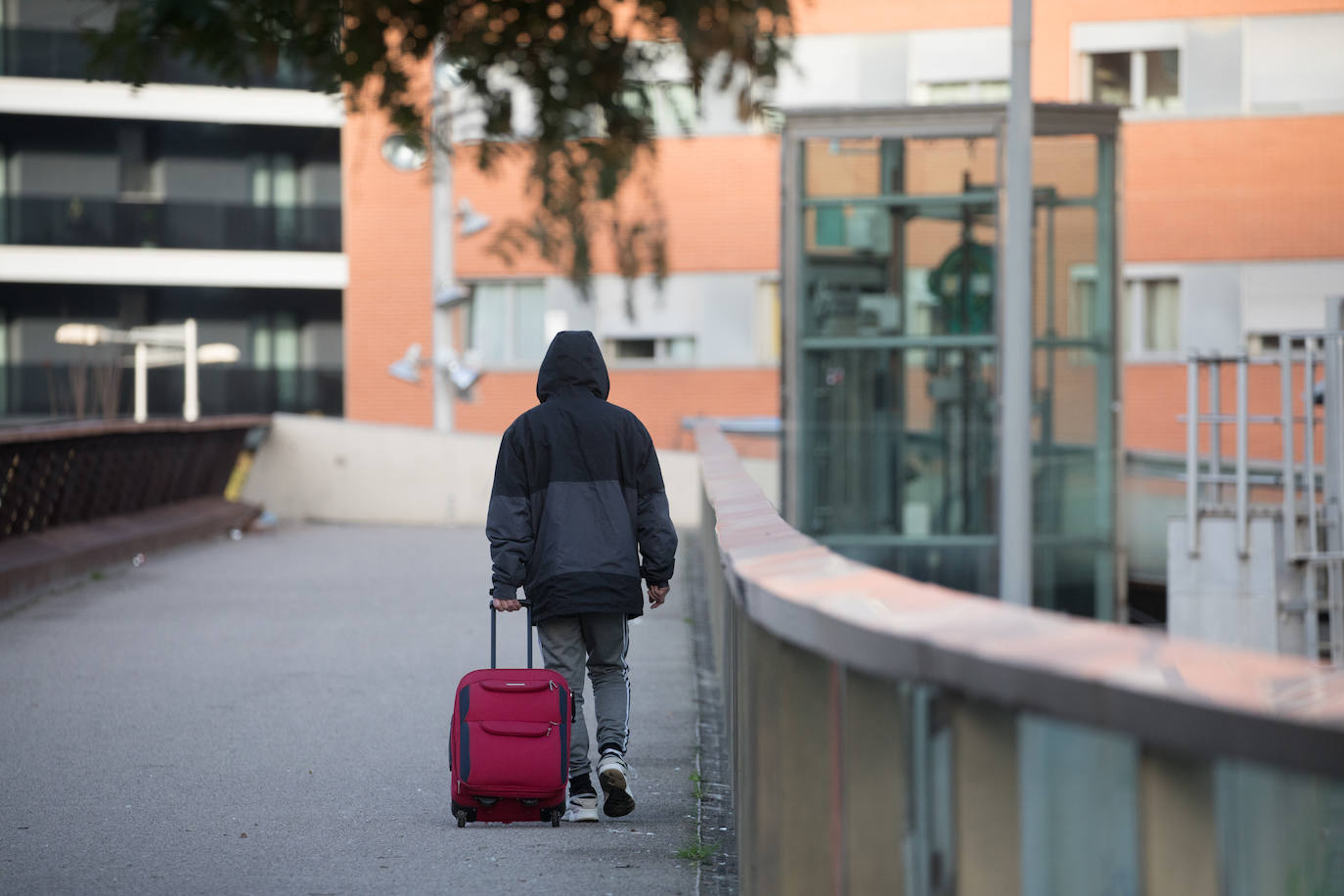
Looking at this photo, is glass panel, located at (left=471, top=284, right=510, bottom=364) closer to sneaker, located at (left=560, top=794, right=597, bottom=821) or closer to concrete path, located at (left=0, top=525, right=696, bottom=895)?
concrete path, located at (left=0, top=525, right=696, bottom=895)

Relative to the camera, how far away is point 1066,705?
202 centimetres

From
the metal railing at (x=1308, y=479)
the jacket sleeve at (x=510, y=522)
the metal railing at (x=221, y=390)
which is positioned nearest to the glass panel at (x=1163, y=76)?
the metal railing at (x=1308, y=479)

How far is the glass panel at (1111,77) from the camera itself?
27219 mm

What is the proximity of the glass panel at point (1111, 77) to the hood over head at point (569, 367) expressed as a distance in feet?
75.0

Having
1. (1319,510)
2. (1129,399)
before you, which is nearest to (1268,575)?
(1319,510)

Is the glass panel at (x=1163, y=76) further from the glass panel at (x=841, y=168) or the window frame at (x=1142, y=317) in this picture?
the glass panel at (x=841, y=168)

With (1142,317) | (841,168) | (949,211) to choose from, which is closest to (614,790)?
(841,168)

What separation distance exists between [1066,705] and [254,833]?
401 cm

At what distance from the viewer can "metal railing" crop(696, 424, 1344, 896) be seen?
1.87 meters

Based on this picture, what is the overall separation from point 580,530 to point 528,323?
23.7 m

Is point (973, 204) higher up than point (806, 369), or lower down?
higher up

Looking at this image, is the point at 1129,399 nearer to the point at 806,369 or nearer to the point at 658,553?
the point at 806,369

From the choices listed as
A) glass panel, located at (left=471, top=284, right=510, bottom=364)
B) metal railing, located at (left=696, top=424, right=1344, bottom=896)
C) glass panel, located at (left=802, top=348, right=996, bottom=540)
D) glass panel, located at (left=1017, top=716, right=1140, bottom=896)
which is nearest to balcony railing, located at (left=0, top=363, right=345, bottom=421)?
glass panel, located at (left=471, top=284, right=510, bottom=364)

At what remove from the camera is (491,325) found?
1153 inches
